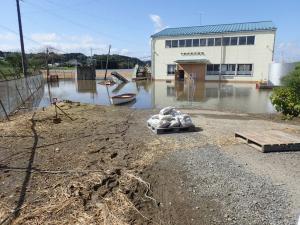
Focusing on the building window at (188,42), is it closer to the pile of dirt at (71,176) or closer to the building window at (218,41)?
the building window at (218,41)

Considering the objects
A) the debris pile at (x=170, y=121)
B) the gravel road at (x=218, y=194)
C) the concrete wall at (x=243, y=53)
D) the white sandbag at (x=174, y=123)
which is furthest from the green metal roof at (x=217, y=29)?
the gravel road at (x=218, y=194)

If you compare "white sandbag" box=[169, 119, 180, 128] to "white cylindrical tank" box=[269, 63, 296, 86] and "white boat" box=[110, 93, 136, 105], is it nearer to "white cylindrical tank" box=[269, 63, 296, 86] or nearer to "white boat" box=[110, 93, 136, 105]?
"white boat" box=[110, 93, 136, 105]

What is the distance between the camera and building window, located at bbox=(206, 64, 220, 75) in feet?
142

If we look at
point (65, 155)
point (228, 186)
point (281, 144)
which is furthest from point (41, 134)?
point (281, 144)

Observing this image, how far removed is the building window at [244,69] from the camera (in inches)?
1624

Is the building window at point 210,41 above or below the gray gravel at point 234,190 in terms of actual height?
above

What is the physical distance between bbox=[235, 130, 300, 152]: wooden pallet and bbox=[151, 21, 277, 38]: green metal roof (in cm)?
3533

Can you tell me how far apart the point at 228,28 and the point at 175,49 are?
28.6ft

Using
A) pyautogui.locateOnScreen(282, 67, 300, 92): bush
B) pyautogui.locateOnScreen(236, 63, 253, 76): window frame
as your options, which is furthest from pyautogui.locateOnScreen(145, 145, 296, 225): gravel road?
pyautogui.locateOnScreen(236, 63, 253, 76): window frame

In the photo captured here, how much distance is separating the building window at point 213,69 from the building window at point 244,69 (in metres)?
3.10

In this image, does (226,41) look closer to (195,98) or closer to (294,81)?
(195,98)

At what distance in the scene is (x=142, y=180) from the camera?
5.60m

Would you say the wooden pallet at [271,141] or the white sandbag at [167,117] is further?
the white sandbag at [167,117]

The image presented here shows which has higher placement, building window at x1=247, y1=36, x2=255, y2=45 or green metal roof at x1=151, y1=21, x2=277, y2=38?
green metal roof at x1=151, y1=21, x2=277, y2=38
